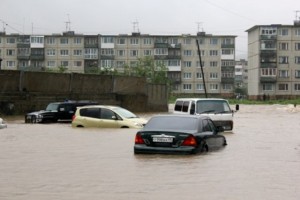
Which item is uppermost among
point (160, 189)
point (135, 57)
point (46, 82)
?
point (135, 57)

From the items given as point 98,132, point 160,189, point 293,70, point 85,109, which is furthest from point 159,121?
point 293,70

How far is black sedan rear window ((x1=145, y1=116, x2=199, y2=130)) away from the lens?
17.8 meters

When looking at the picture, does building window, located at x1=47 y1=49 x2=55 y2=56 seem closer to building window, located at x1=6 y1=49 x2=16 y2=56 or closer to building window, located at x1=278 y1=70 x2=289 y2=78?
building window, located at x1=6 y1=49 x2=16 y2=56

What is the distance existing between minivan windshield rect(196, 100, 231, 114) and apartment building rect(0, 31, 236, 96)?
10426 centimetres

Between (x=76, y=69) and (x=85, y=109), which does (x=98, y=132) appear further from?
(x=76, y=69)

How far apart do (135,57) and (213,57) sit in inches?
635

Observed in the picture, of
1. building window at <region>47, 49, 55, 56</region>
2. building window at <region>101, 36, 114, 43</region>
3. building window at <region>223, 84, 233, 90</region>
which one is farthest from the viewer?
building window at <region>47, 49, 55, 56</region>

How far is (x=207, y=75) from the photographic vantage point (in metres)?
133

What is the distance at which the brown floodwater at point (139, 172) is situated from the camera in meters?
11.3

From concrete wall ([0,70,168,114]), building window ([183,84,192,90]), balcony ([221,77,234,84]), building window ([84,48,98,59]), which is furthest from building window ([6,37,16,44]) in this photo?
concrete wall ([0,70,168,114])

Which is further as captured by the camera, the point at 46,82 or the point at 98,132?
the point at 46,82

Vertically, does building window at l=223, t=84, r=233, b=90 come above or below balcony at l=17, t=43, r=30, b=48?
below

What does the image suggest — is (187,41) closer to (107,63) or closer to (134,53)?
(134,53)

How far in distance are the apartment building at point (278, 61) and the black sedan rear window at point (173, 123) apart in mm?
109498
